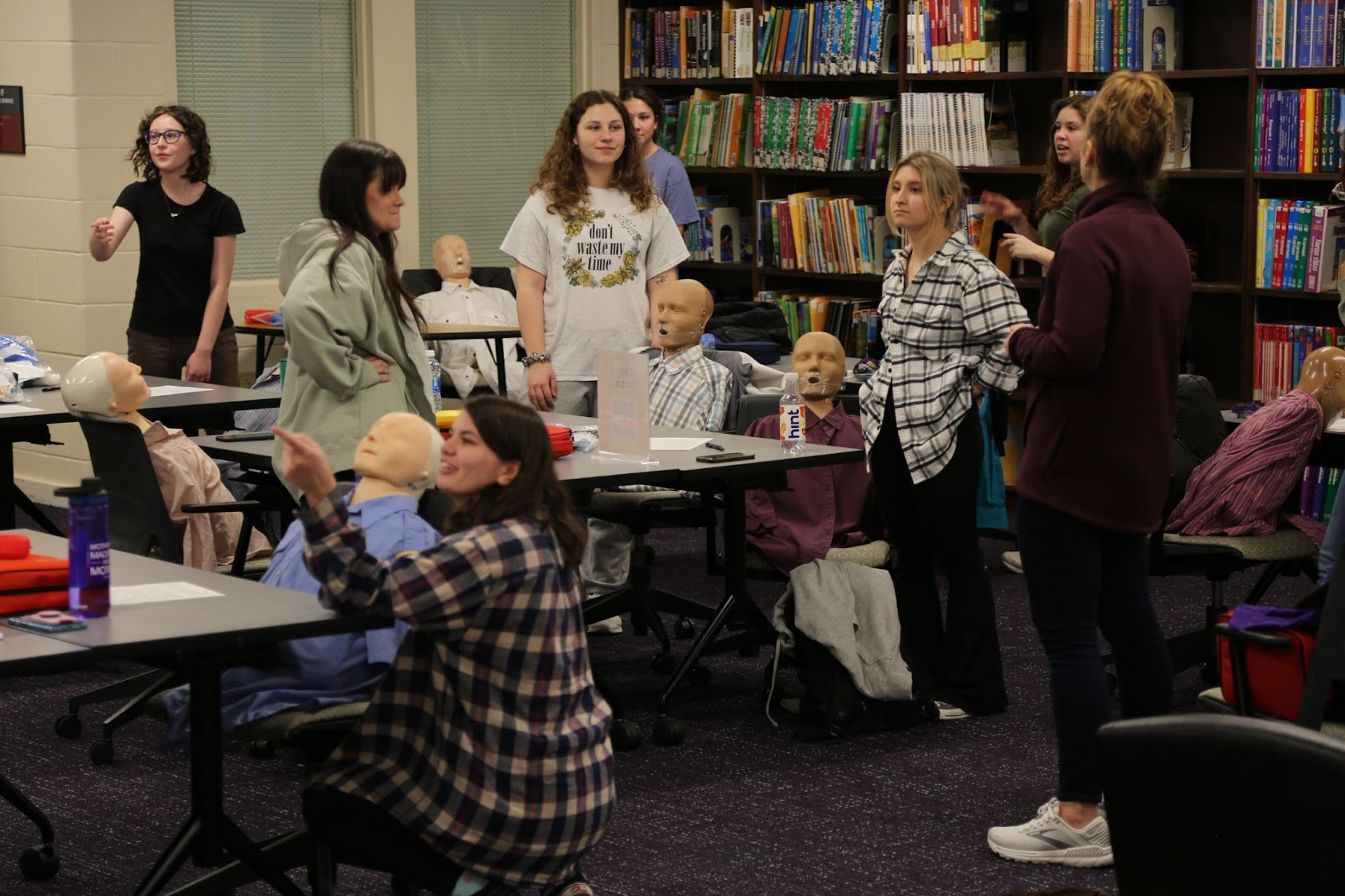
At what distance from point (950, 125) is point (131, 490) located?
4046 millimetres

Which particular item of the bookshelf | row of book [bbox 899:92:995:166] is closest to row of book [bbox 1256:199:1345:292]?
the bookshelf

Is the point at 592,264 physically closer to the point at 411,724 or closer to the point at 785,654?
the point at 785,654

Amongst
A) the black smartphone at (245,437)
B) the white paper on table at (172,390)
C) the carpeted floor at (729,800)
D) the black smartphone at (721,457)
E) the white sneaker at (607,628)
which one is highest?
the white paper on table at (172,390)

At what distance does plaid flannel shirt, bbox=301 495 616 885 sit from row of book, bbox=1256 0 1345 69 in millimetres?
4456

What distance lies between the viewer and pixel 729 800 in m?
4.03

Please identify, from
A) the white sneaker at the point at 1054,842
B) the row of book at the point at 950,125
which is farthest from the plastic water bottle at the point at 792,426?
the row of book at the point at 950,125

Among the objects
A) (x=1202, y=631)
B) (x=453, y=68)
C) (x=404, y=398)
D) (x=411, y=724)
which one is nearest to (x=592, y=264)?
(x=404, y=398)

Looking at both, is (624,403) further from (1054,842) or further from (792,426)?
(1054,842)

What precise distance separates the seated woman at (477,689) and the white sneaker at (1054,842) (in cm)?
110

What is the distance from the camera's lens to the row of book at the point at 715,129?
8180mm

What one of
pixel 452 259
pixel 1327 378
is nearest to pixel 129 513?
pixel 1327 378

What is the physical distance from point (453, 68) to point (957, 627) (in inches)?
179

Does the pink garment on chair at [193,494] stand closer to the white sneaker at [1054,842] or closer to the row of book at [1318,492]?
the white sneaker at [1054,842]

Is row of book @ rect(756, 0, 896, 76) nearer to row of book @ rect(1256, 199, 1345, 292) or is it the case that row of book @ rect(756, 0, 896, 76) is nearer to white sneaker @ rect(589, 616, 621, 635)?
row of book @ rect(1256, 199, 1345, 292)
